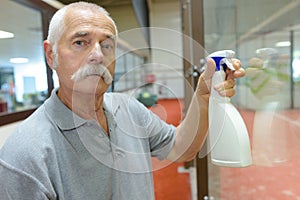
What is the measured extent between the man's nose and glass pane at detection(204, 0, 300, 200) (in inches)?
15.0

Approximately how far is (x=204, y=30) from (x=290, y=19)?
0.49 m

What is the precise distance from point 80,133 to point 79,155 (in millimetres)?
60

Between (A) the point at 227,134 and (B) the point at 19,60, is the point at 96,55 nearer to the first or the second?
(A) the point at 227,134

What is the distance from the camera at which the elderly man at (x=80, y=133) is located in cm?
55

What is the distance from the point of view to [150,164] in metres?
0.79

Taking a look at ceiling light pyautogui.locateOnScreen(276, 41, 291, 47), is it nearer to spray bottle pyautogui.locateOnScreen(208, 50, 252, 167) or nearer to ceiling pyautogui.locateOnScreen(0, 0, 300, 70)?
ceiling pyautogui.locateOnScreen(0, 0, 300, 70)

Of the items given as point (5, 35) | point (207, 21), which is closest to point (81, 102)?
point (207, 21)

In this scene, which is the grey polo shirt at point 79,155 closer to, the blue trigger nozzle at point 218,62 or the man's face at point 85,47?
the man's face at point 85,47

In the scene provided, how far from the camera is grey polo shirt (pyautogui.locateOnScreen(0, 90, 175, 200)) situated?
0.55 metres

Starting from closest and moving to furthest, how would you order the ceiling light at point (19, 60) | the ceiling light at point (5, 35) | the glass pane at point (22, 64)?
the ceiling light at point (5, 35), the glass pane at point (22, 64), the ceiling light at point (19, 60)

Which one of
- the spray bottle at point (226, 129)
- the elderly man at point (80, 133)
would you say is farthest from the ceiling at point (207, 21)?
the spray bottle at point (226, 129)

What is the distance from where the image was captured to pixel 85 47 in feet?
2.04

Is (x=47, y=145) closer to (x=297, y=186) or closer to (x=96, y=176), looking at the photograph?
(x=96, y=176)

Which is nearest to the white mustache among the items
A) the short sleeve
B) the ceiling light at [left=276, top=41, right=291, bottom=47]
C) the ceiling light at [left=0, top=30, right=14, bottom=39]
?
the short sleeve
